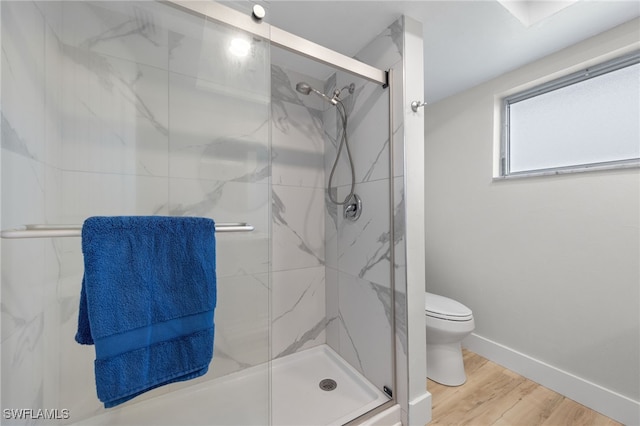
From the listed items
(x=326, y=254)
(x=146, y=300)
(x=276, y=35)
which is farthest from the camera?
(x=326, y=254)

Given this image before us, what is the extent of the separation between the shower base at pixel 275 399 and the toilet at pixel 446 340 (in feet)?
1.54

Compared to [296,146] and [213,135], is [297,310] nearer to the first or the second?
[296,146]

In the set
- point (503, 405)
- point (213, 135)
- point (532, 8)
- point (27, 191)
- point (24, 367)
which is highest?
point (532, 8)

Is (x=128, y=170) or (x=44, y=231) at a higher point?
(x=128, y=170)

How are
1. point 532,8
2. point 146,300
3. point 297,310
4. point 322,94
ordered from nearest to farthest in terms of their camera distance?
1. point 146,300
2. point 532,8
3. point 322,94
4. point 297,310

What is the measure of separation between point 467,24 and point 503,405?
2.08 m

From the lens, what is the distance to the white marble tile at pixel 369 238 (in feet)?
4.63

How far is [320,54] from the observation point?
1139mm

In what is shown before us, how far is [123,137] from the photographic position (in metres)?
0.82

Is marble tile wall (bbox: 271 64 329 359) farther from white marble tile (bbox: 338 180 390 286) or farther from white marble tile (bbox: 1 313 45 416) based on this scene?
white marble tile (bbox: 1 313 45 416)

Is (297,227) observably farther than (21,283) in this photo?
Yes

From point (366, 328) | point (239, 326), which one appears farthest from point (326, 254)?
point (239, 326)

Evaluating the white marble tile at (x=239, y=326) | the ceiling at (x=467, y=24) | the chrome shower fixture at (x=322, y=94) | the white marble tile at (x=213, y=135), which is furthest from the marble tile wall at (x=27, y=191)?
the chrome shower fixture at (x=322, y=94)

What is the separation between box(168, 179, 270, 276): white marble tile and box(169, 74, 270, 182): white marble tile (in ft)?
0.11
